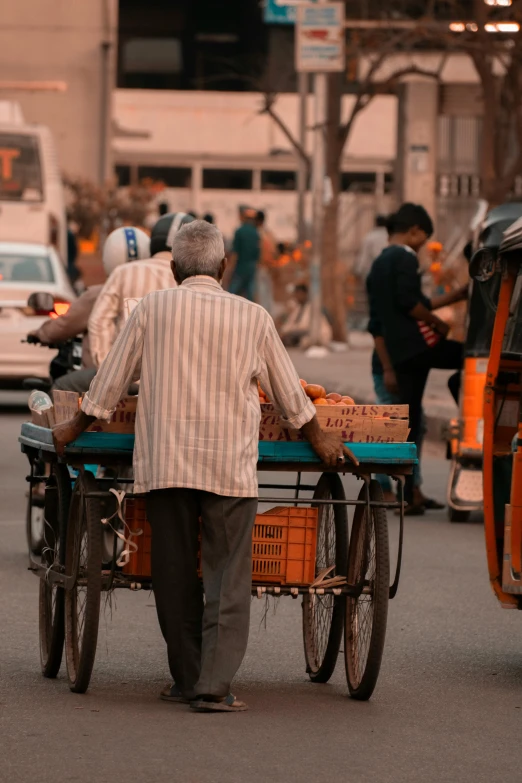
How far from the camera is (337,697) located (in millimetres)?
6977

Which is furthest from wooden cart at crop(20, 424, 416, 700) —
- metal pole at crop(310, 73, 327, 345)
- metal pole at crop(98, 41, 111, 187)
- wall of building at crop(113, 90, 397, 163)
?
wall of building at crop(113, 90, 397, 163)

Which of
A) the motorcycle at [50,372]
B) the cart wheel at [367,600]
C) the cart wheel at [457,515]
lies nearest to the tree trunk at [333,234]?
the cart wheel at [457,515]

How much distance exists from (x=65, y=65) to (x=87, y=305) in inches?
1383

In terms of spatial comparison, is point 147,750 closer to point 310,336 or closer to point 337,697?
point 337,697

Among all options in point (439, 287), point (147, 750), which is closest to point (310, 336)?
point (439, 287)

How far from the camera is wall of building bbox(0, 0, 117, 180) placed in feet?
139

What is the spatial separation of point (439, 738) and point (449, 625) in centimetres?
242

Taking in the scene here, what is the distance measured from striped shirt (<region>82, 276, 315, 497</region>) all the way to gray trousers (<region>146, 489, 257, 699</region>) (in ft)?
0.37

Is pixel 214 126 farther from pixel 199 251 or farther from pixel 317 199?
pixel 199 251

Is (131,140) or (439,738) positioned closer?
(439,738)

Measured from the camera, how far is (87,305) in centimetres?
1048

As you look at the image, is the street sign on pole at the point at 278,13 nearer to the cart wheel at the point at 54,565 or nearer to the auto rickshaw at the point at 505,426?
the auto rickshaw at the point at 505,426

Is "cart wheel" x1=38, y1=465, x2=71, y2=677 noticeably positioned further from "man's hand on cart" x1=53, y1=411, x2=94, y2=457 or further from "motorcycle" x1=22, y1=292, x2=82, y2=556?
"motorcycle" x1=22, y1=292, x2=82, y2=556

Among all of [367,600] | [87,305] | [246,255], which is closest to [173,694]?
[367,600]
